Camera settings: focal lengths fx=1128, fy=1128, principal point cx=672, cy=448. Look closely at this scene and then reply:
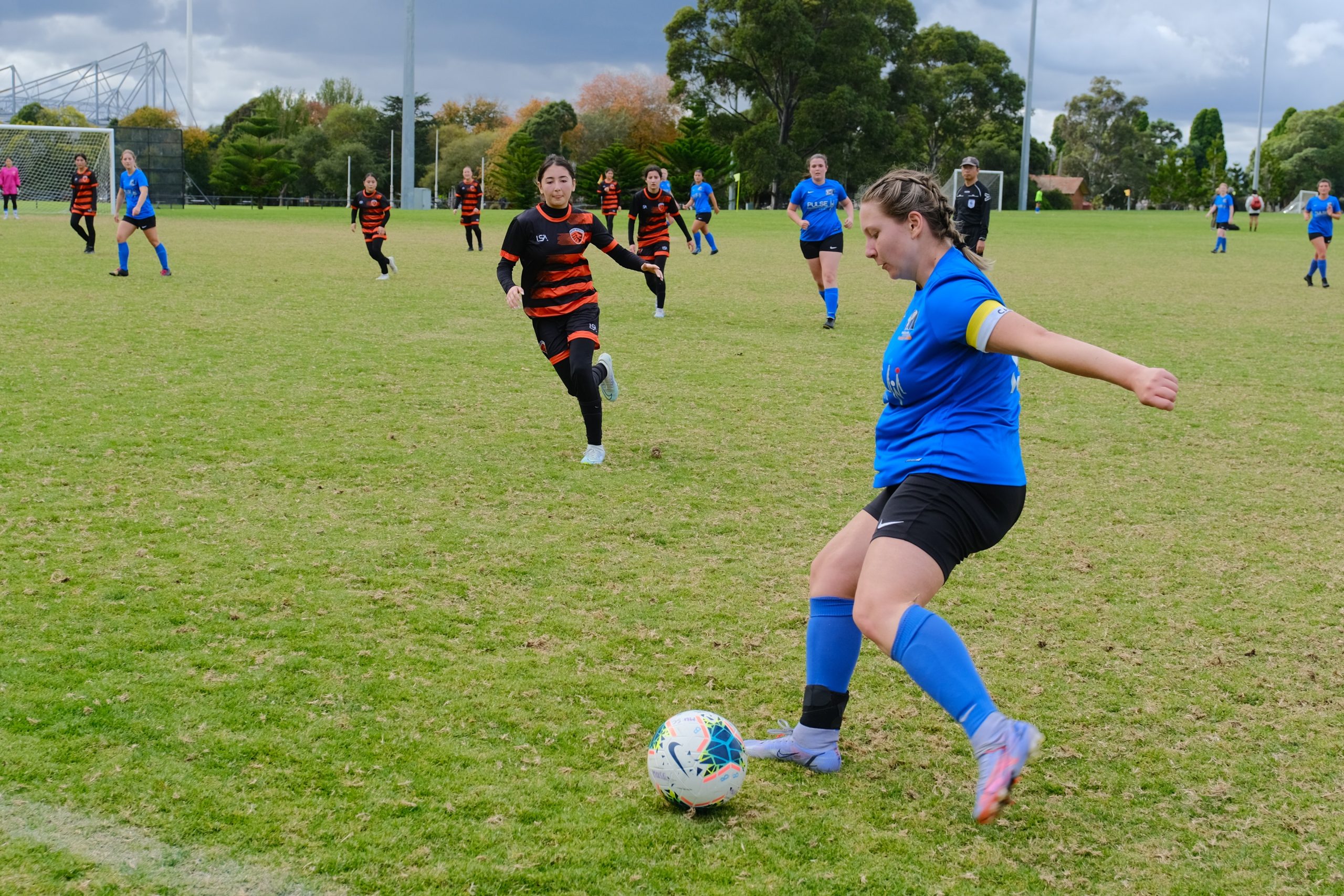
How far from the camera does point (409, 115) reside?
48.0 metres

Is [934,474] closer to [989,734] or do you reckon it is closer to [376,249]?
[989,734]

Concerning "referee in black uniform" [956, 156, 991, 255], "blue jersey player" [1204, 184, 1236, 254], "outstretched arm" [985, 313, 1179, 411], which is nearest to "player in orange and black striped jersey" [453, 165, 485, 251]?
"referee in black uniform" [956, 156, 991, 255]

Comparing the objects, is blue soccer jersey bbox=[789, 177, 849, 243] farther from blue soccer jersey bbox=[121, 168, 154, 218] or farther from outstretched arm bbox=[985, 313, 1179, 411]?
outstretched arm bbox=[985, 313, 1179, 411]

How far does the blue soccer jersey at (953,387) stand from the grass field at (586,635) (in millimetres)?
1046

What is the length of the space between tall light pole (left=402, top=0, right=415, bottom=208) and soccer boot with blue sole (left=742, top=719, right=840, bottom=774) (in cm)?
4587

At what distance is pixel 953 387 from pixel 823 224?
11439 mm

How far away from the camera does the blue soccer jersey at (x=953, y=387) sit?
127 inches

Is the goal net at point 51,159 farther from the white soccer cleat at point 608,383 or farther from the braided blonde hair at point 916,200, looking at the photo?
the braided blonde hair at point 916,200

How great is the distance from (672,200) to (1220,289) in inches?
447

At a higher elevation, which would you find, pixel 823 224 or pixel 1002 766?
Result: pixel 823 224

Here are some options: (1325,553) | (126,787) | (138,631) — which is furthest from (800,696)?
(1325,553)

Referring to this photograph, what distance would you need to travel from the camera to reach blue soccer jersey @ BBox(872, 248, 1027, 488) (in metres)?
3.22

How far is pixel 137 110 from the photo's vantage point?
8688cm

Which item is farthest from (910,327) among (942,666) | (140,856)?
(140,856)
